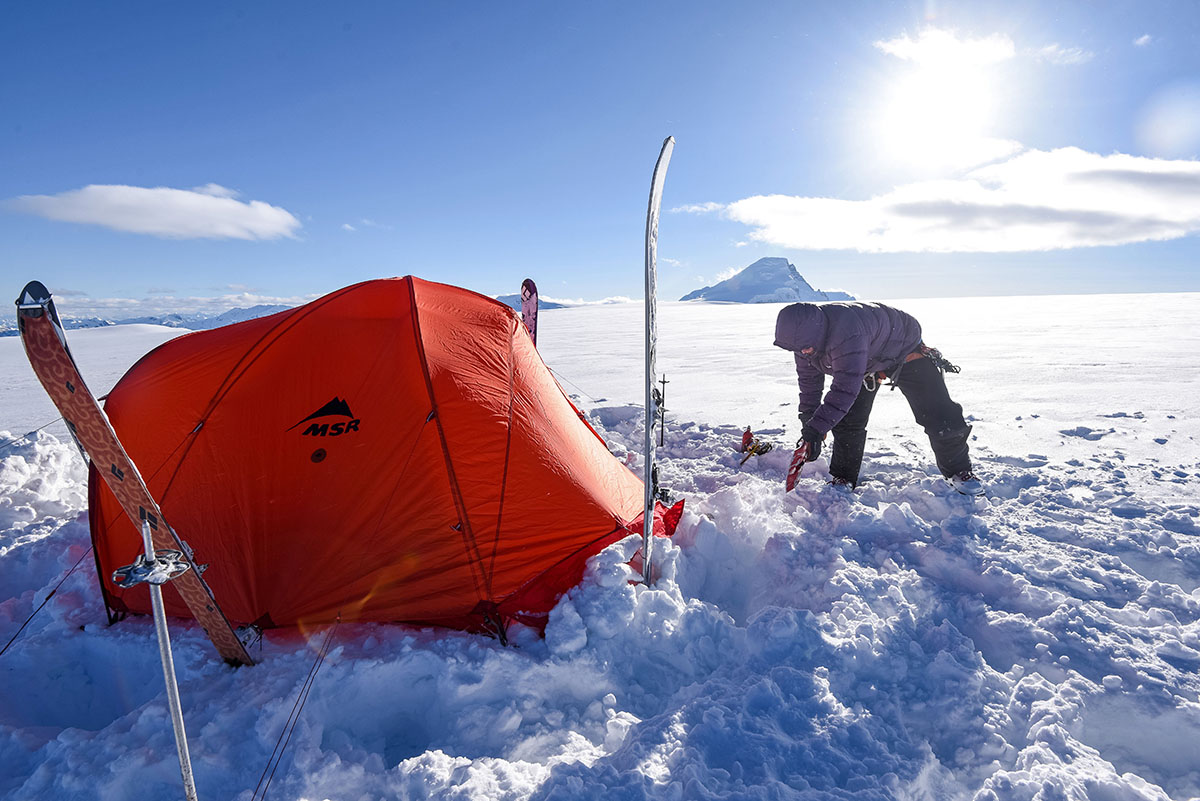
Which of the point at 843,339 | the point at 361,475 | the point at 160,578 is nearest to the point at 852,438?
the point at 843,339

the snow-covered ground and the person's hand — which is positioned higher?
the person's hand

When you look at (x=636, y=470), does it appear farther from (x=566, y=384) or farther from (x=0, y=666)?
(x=566, y=384)

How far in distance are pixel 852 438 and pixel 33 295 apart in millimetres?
4864

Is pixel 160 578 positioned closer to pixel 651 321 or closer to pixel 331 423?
pixel 331 423

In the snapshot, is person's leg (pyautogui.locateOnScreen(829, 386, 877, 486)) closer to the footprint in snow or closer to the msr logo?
the footprint in snow

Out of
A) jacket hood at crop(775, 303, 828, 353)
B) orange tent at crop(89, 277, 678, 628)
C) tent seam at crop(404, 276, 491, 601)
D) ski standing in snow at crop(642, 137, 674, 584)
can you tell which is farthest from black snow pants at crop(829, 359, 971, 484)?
tent seam at crop(404, 276, 491, 601)

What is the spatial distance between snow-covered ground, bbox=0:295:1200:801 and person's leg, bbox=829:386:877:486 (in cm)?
25

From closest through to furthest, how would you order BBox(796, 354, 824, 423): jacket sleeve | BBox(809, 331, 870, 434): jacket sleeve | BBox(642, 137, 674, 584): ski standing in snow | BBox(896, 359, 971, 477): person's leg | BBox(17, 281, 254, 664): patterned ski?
BBox(17, 281, 254, 664): patterned ski → BBox(642, 137, 674, 584): ski standing in snow → BBox(809, 331, 870, 434): jacket sleeve → BBox(896, 359, 971, 477): person's leg → BBox(796, 354, 824, 423): jacket sleeve

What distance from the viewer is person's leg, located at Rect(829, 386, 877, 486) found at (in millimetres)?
4508

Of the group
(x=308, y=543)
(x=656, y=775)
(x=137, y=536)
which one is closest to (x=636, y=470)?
(x=308, y=543)

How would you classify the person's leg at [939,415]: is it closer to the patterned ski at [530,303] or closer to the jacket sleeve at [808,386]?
the jacket sleeve at [808,386]

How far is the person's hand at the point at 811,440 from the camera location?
4293mm

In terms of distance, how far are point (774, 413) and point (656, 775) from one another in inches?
258

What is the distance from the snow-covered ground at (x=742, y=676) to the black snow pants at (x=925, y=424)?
1.10 feet
